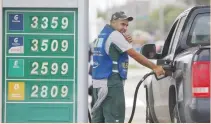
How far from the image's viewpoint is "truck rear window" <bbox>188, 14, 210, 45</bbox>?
7.84m

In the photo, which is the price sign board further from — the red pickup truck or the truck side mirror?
the truck side mirror

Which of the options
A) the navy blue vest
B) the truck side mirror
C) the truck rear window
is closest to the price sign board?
the navy blue vest

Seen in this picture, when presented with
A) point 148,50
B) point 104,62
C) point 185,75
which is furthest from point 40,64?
point 148,50

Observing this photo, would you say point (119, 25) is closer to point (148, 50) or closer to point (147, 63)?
point (147, 63)

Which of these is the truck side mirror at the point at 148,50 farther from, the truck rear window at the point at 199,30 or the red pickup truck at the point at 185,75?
the truck rear window at the point at 199,30

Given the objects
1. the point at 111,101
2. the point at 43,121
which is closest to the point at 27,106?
the point at 43,121

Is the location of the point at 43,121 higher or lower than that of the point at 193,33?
lower

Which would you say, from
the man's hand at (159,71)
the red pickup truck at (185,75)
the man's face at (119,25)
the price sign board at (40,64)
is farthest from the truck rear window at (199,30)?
the price sign board at (40,64)

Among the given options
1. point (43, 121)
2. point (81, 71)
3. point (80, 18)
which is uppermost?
point (80, 18)

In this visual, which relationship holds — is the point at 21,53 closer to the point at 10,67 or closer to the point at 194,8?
the point at 10,67

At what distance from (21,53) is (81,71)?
0.61 metres

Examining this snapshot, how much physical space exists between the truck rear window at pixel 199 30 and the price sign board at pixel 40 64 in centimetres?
179

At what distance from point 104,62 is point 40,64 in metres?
1.23

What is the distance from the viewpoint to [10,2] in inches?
257
